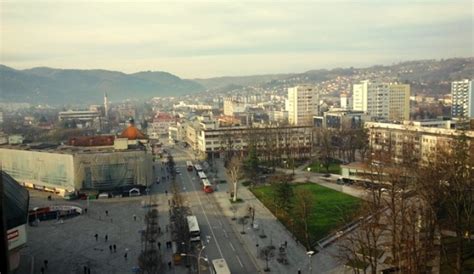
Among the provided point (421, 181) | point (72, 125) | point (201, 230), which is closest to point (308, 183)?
point (201, 230)

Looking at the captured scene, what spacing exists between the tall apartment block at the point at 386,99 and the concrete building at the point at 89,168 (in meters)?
27.3

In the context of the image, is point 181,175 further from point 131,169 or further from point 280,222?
point 280,222

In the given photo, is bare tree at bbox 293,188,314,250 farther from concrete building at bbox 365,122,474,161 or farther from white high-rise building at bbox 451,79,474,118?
white high-rise building at bbox 451,79,474,118

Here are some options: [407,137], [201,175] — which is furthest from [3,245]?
[407,137]

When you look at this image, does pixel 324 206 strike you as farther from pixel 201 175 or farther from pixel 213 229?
pixel 201 175

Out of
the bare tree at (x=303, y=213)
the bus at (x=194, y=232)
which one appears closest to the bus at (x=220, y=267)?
the bus at (x=194, y=232)

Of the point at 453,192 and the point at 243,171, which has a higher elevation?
the point at 453,192

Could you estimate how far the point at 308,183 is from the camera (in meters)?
17.8

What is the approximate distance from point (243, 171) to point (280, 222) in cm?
671

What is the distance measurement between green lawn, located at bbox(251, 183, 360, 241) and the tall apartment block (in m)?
25.5

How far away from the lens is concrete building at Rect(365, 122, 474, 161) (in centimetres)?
2002

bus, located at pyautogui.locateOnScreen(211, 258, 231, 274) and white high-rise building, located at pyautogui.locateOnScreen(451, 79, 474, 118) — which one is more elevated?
white high-rise building, located at pyautogui.locateOnScreen(451, 79, 474, 118)

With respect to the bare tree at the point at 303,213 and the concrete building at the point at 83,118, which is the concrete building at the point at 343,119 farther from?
the concrete building at the point at 83,118

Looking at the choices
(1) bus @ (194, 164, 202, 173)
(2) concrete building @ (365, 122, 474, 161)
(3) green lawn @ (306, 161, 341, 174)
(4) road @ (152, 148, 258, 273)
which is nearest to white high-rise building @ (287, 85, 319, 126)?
(2) concrete building @ (365, 122, 474, 161)
